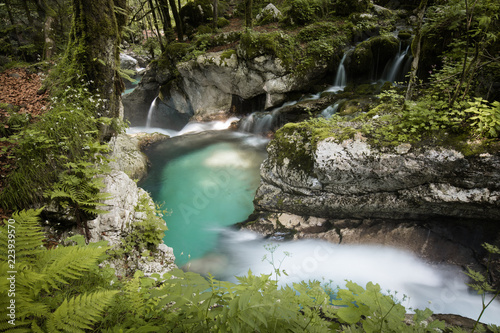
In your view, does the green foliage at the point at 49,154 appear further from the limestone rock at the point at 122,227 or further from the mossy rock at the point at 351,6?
the mossy rock at the point at 351,6

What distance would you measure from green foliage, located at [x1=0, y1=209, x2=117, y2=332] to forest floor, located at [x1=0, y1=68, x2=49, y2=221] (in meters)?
2.23

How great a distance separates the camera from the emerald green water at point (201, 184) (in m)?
7.07

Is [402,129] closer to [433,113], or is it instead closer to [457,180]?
[433,113]

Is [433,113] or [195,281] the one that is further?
[433,113]

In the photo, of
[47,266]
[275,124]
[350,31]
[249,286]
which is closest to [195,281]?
[249,286]

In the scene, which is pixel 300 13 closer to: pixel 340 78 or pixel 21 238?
pixel 340 78

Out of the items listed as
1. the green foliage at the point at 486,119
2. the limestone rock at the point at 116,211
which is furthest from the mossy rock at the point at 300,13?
the limestone rock at the point at 116,211

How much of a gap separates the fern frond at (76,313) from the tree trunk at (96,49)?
4.89 metres

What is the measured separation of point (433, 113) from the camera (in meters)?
5.06

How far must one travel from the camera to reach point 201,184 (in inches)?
366

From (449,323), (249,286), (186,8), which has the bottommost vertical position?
(449,323)

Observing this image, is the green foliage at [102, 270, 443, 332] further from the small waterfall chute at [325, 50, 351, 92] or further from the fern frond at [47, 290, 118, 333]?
the small waterfall chute at [325, 50, 351, 92]

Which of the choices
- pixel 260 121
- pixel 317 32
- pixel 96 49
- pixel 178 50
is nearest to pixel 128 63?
pixel 178 50

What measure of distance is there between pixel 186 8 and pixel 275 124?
10852 millimetres
